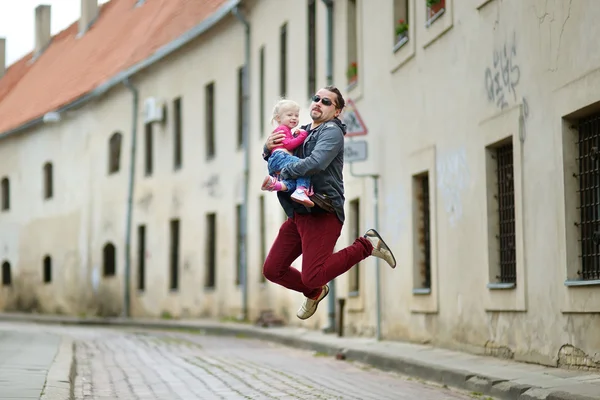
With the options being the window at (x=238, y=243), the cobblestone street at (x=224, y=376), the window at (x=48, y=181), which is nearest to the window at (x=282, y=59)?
the window at (x=238, y=243)

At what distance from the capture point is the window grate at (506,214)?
14.0 metres

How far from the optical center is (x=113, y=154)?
1486 inches

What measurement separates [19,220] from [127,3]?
8.79 meters

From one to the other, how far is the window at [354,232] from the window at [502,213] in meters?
6.61

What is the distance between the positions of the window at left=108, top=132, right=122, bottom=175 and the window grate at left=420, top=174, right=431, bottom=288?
2084 cm

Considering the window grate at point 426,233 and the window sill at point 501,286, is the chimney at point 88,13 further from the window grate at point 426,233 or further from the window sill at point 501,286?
the window sill at point 501,286

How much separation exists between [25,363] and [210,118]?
738 inches

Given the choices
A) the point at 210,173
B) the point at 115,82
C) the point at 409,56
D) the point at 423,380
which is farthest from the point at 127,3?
the point at 423,380

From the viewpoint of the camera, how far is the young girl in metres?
8.20

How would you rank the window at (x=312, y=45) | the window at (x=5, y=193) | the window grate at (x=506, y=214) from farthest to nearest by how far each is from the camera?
the window at (x=5, y=193)
the window at (x=312, y=45)
the window grate at (x=506, y=214)

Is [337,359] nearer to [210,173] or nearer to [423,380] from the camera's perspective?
[423,380]

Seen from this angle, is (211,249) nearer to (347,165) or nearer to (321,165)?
(347,165)

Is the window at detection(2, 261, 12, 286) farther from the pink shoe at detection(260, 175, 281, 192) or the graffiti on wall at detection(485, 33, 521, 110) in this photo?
the pink shoe at detection(260, 175, 281, 192)

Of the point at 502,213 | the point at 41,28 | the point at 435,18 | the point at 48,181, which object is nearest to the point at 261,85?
the point at 435,18
